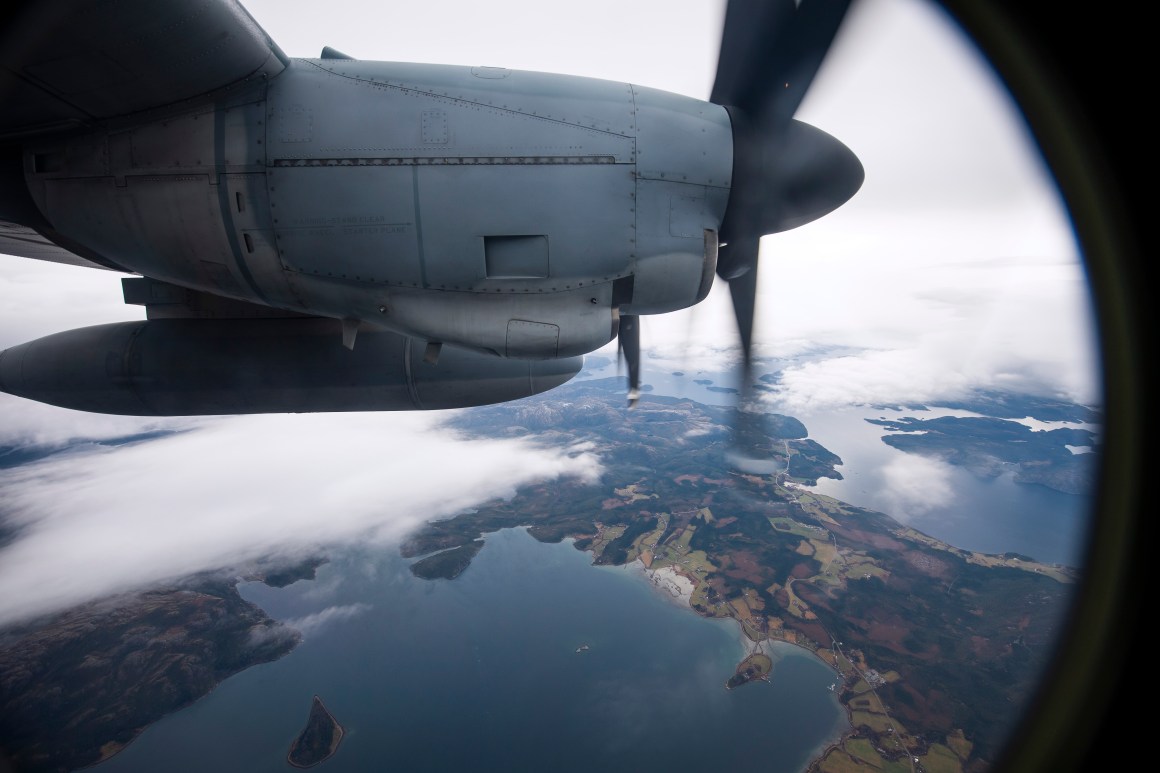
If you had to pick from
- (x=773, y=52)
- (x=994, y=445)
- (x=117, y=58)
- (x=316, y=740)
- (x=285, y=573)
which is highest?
(x=773, y=52)

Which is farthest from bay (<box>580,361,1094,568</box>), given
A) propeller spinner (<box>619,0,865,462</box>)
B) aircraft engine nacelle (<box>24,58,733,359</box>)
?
aircraft engine nacelle (<box>24,58,733,359</box>)

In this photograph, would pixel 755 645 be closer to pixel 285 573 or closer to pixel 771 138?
pixel 771 138

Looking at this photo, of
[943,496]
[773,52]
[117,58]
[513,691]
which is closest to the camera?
[117,58]

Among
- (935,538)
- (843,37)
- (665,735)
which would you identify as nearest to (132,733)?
(665,735)

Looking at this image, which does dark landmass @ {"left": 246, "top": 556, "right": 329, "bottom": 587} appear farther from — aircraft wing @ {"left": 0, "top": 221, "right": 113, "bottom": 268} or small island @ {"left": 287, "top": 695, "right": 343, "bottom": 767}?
aircraft wing @ {"left": 0, "top": 221, "right": 113, "bottom": 268}

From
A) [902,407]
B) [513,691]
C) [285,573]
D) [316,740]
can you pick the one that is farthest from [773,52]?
[902,407]

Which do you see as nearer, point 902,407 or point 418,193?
point 418,193

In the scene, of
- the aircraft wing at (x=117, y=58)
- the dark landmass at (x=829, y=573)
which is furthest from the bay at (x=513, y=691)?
the aircraft wing at (x=117, y=58)

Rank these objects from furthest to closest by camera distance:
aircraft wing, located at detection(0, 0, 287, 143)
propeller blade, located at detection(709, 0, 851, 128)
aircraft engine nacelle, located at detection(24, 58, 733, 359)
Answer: aircraft engine nacelle, located at detection(24, 58, 733, 359) < propeller blade, located at detection(709, 0, 851, 128) < aircraft wing, located at detection(0, 0, 287, 143)
